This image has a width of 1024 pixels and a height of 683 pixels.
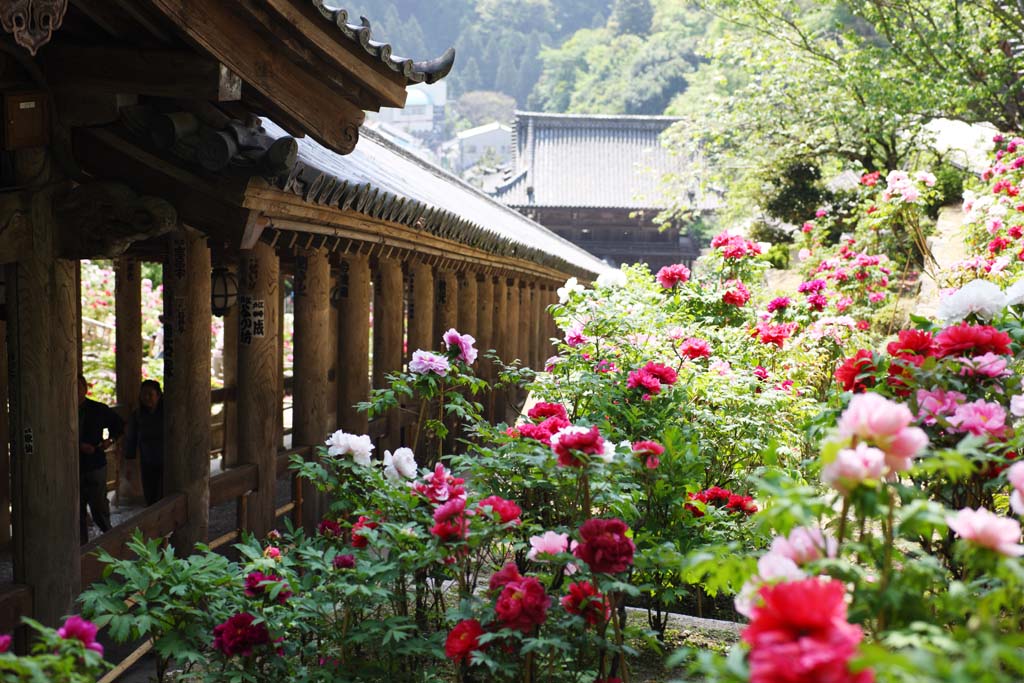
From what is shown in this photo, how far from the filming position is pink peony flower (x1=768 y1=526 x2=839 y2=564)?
6.77ft

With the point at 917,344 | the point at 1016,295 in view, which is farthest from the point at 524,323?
the point at 917,344

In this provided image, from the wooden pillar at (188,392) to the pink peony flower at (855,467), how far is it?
4528mm

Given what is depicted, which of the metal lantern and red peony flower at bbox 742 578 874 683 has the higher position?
the metal lantern

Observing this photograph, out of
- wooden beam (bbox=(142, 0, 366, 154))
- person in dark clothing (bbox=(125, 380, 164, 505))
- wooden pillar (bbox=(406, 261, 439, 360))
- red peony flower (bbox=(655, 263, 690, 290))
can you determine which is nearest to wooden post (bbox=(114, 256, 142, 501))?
person in dark clothing (bbox=(125, 380, 164, 505))

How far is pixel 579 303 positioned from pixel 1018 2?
24.5ft

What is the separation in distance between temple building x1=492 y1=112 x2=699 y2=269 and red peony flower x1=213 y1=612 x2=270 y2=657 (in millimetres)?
30881

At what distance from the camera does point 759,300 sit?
35.0 ft

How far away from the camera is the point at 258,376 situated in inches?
254

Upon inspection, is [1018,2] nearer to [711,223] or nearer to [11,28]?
[11,28]

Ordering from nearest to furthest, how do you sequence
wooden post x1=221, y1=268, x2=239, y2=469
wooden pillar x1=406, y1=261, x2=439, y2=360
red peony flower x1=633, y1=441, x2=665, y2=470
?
1. red peony flower x1=633, y1=441, x2=665, y2=470
2. wooden pillar x1=406, y1=261, x2=439, y2=360
3. wooden post x1=221, y1=268, x2=239, y2=469

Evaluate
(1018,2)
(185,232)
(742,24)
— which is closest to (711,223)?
(742,24)

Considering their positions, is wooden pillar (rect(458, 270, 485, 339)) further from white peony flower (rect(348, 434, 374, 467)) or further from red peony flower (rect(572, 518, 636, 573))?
red peony flower (rect(572, 518, 636, 573))

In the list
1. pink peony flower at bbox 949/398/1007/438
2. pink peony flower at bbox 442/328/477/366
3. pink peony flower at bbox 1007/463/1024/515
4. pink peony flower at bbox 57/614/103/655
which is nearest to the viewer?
pink peony flower at bbox 1007/463/1024/515

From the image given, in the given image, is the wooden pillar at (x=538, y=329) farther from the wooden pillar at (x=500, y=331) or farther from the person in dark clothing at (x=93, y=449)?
the person in dark clothing at (x=93, y=449)
